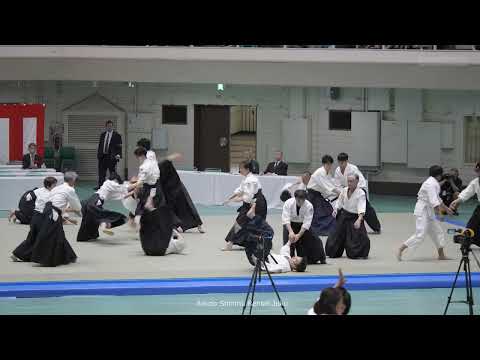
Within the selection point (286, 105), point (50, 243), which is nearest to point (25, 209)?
point (50, 243)

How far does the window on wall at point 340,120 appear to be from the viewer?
24047mm

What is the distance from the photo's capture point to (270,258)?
1273 cm

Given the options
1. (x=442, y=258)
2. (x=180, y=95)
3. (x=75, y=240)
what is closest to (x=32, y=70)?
(x=180, y=95)

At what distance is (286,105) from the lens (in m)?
24.4

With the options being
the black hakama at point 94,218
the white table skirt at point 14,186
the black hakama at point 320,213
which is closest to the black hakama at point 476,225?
the black hakama at point 320,213

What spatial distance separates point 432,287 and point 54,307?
185 inches

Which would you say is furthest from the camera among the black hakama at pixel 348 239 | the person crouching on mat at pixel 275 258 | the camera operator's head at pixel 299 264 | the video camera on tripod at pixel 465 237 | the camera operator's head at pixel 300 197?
the black hakama at pixel 348 239

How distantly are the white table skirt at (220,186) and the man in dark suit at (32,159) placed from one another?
2952 mm

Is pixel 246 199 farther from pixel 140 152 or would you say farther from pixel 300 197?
pixel 140 152

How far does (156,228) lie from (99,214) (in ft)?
5.35

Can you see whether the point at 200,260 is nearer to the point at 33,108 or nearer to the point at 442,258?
the point at 442,258

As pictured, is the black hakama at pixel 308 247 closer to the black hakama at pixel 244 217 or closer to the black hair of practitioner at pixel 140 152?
the black hakama at pixel 244 217

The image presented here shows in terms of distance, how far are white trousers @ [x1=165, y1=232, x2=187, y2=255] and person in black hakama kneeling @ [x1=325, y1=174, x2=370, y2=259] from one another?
2.11 metres

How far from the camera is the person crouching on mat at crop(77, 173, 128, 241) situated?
49.7 feet
